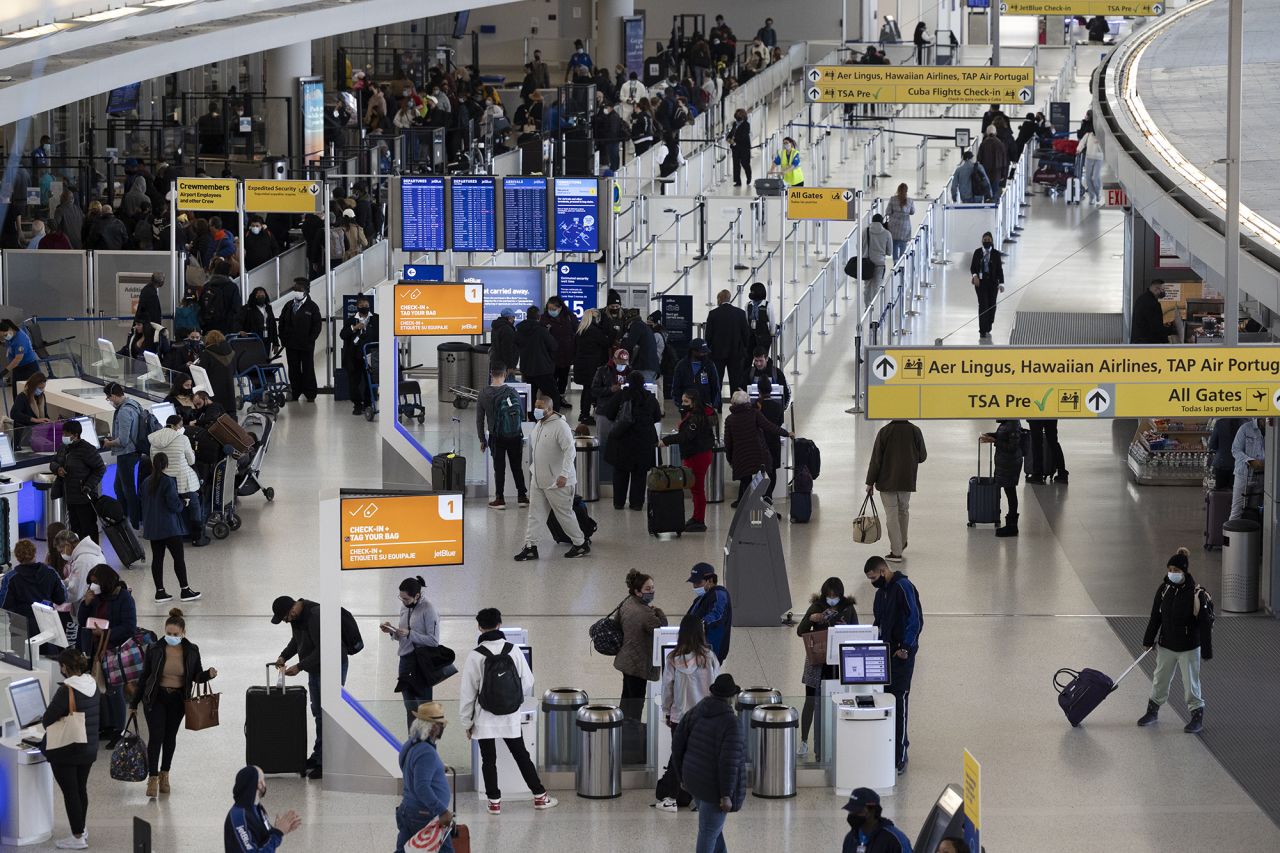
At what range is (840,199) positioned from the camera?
81.3ft

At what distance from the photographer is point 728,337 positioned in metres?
23.0

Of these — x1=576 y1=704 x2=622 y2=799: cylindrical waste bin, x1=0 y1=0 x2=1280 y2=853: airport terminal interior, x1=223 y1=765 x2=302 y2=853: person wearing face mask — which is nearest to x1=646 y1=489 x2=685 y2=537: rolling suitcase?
x1=0 y1=0 x2=1280 y2=853: airport terminal interior

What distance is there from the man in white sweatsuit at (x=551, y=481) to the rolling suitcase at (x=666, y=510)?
0.73m

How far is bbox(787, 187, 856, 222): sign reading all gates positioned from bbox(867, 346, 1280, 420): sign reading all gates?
1159 centimetres

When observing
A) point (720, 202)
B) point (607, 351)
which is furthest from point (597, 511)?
point (720, 202)

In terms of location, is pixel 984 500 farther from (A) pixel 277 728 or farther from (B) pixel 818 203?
(A) pixel 277 728

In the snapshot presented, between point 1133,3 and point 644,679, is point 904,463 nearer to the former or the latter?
point 644,679

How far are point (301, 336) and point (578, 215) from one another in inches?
136

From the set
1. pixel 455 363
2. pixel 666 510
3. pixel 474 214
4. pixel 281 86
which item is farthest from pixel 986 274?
pixel 281 86

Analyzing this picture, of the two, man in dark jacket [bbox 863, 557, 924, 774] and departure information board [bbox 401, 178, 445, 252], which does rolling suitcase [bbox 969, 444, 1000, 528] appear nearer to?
man in dark jacket [bbox 863, 557, 924, 774]

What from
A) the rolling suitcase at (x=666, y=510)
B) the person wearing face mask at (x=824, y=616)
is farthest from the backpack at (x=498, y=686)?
the rolling suitcase at (x=666, y=510)

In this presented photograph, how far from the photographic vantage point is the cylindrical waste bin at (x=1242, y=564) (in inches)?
631

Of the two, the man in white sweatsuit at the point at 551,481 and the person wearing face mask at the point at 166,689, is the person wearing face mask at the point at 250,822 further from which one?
the man in white sweatsuit at the point at 551,481

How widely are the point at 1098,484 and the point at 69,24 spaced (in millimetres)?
13120
